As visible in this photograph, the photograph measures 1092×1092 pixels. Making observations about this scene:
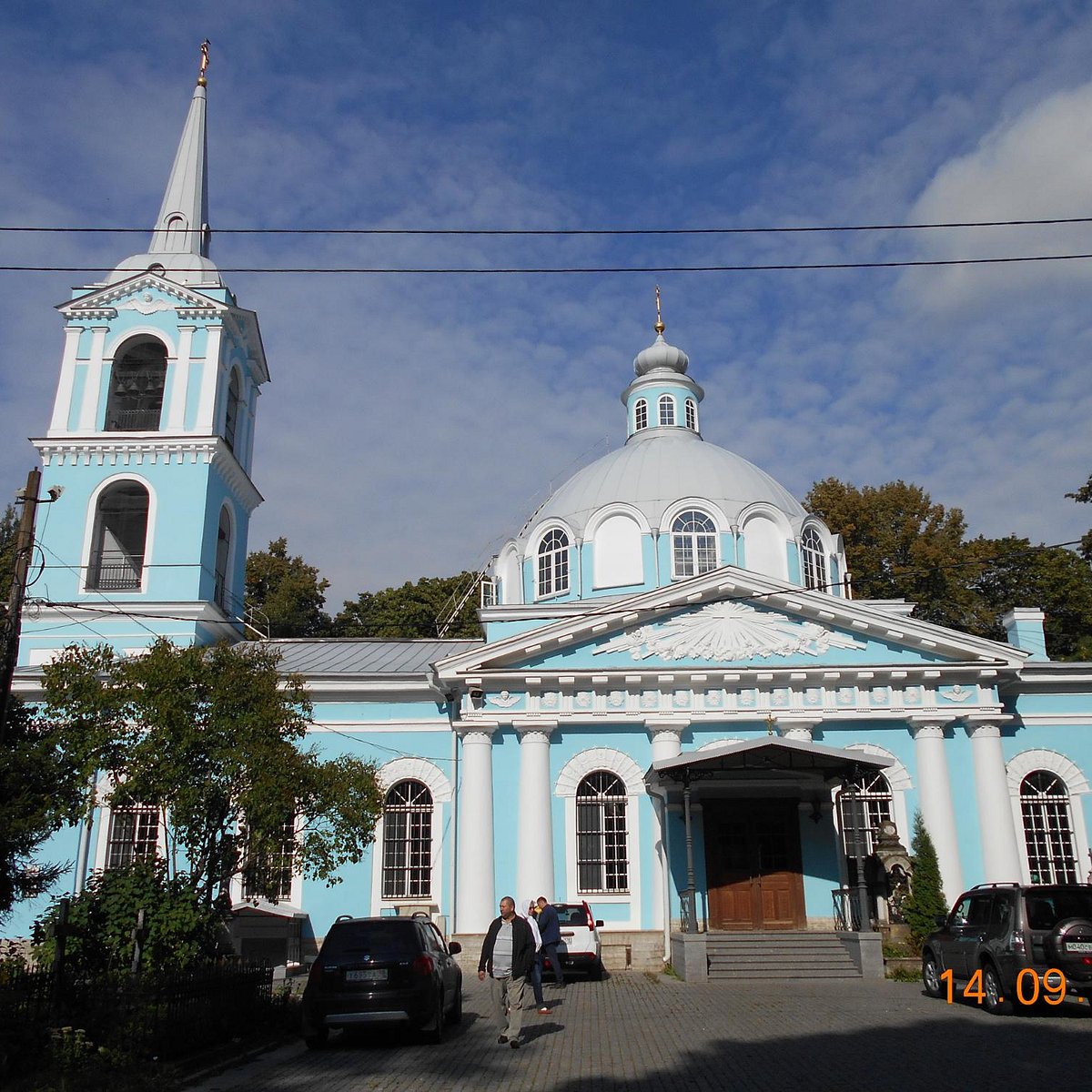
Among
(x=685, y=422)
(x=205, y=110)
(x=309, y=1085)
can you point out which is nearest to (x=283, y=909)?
(x=309, y=1085)

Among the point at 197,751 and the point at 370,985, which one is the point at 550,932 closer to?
the point at 370,985

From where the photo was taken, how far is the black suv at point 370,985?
1210cm

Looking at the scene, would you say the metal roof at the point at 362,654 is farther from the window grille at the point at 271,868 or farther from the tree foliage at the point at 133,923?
the tree foliage at the point at 133,923

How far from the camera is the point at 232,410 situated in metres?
29.2

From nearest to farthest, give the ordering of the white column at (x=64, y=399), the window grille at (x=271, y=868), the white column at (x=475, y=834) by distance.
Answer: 1. the window grille at (x=271, y=868)
2. the white column at (x=475, y=834)
3. the white column at (x=64, y=399)

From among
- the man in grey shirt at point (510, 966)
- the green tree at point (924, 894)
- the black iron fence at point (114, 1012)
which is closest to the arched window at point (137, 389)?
the black iron fence at point (114, 1012)

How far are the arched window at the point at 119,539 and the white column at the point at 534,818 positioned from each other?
34.6 feet

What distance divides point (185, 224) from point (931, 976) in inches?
970

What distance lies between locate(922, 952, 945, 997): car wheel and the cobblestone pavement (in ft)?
0.96

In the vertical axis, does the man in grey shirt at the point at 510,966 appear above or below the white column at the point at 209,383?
below

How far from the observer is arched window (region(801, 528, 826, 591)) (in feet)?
93.7

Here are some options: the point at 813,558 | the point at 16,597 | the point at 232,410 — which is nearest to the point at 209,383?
the point at 232,410

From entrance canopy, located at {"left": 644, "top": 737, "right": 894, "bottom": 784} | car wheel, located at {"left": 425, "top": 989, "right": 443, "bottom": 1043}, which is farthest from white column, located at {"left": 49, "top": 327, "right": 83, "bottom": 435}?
car wheel, located at {"left": 425, "top": 989, "right": 443, "bottom": 1043}

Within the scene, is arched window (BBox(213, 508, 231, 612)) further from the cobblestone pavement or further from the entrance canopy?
the cobblestone pavement
